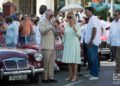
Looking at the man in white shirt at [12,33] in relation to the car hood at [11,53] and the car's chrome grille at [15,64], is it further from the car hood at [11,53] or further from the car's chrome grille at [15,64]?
the car's chrome grille at [15,64]

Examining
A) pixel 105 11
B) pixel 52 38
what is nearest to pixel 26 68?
pixel 52 38

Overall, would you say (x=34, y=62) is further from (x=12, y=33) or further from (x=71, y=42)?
(x=12, y=33)

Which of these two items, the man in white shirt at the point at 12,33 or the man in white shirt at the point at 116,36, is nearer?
the man in white shirt at the point at 116,36

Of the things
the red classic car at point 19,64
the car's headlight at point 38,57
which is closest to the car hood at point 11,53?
the red classic car at point 19,64

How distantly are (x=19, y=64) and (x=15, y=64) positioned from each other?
118mm

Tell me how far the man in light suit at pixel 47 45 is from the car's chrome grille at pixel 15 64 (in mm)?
1038

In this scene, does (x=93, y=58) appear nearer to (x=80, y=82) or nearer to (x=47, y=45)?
(x=80, y=82)

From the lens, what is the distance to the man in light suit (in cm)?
1282

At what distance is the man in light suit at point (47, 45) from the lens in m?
12.8

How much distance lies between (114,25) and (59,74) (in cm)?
231

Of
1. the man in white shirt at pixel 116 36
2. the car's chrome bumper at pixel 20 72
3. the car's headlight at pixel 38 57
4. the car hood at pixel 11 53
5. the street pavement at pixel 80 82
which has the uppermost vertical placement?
the man in white shirt at pixel 116 36

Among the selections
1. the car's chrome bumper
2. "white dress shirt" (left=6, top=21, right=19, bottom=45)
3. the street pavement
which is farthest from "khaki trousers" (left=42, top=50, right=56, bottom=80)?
"white dress shirt" (left=6, top=21, right=19, bottom=45)

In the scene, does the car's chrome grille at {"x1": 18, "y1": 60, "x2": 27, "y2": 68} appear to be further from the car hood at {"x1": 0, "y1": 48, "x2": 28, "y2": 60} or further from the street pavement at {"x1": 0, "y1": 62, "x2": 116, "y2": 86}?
the street pavement at {"x1": 0, "y1": 62, "x2": 116, "y2": 86}

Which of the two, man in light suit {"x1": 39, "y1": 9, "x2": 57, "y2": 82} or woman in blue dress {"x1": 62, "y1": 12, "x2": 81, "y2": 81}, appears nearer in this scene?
man in light suit {"x1": 39, "y1": 9, "x2": 57, "y2": 82}
